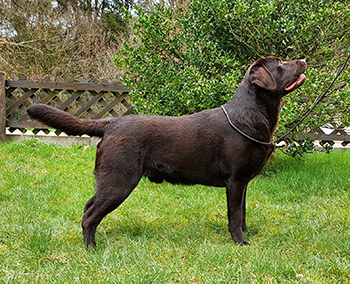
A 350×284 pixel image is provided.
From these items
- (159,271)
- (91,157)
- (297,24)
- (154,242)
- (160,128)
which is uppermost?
(297,24)

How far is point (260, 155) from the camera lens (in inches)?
111

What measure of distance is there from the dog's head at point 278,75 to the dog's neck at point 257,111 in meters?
0.09

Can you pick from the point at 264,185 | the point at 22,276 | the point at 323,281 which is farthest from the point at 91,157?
the point at 323,281

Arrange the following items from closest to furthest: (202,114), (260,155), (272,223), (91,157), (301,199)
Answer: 1. (260,155)
2. (202,114)
3. (272,223)
4. (301,199)
5. (91,157)

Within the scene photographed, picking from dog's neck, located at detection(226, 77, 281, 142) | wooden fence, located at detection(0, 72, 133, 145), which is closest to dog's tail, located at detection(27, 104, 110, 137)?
dog's neck, located at detection(226, 77, 281, 142)

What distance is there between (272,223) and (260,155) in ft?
3.14

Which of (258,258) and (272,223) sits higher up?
(258,258)

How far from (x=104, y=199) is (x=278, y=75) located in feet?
5.66

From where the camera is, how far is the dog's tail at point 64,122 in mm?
2682

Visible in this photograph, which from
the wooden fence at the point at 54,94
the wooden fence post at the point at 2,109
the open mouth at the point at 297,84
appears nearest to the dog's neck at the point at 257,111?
the open mouth at the point at 297,84

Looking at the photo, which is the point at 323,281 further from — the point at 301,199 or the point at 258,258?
the point at 301,199

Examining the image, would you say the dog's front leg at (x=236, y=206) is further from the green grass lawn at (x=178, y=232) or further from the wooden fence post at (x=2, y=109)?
the wooden fence post at (x=2, y=109)

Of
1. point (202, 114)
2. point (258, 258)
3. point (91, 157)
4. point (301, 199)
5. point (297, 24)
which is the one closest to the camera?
point (258, 258)

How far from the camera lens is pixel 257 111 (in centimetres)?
288
